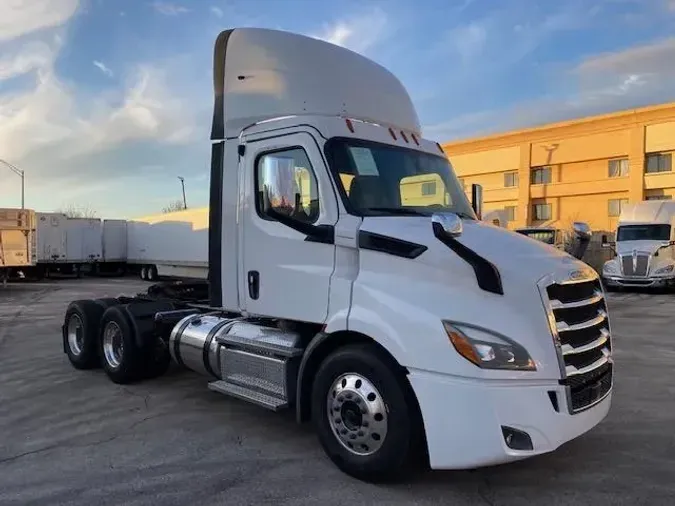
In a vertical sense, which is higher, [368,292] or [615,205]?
[615,205]

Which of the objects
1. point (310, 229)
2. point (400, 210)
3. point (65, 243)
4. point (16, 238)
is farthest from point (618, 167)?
point (310, 229)

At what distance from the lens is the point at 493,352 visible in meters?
3.90

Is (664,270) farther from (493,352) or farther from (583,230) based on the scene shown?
(493,352)

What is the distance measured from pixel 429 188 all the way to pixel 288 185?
4.14 feet

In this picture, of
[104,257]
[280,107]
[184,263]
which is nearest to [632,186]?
[184,263]

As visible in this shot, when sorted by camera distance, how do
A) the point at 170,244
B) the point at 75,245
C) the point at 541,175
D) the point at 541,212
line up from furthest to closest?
the point at 541,212 → the point at 541,175 → the point at 75,245 → the point at 170,244

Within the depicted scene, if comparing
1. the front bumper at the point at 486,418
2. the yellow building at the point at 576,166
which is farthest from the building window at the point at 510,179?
the front bumper at the point at 486,418

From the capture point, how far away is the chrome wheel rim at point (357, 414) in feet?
14.3

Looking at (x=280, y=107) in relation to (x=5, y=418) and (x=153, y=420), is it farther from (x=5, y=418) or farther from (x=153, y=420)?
(x=5, y=418)

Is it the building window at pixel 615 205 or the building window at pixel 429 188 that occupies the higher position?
the building window at pixel 615 205

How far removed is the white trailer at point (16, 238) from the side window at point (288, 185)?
20987mm

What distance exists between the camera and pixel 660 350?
34.1 feet

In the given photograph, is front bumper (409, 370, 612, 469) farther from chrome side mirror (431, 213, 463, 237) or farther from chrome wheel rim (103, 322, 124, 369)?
chrome wheel rim (103, 322, 124, 369)

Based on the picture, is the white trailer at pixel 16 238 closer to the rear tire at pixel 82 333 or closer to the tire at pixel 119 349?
the rear tire at pixel 82 333
